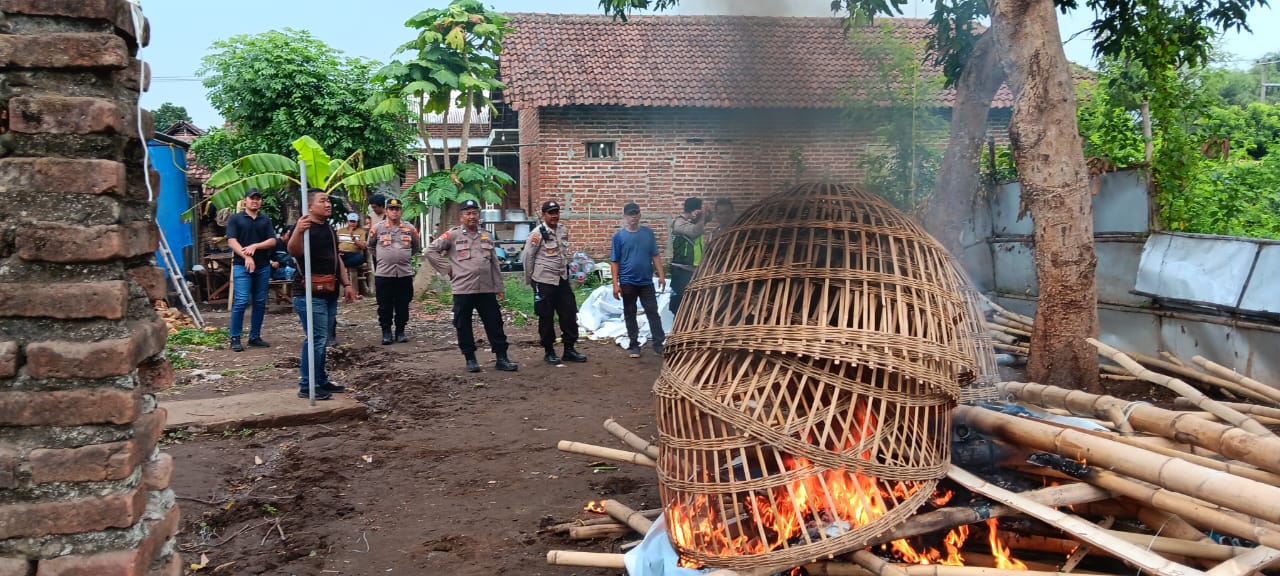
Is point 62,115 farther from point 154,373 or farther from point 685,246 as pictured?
point 685,246

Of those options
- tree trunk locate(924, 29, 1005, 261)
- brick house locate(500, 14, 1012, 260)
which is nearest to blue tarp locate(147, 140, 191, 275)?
brick house locate(500, 14, 1012, 260)

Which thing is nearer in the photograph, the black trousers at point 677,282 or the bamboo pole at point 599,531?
the bamboo pole at point 599,531

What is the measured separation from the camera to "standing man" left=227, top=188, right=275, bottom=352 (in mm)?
9781

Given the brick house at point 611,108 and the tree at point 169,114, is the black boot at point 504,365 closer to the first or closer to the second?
the brick house at point 611,108

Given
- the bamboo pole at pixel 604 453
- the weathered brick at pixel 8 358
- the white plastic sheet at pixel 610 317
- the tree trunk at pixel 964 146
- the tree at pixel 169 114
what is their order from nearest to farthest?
the weathered brick at pixel 8 358 → the bamboo pole at pixel 604 453 → the tree trunk at pixel 964 146 → the white plastic sheet at pixel 610 317 → the tree at pixel 169 114

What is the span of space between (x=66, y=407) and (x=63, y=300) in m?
0.35

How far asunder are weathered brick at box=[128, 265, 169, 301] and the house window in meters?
13.9

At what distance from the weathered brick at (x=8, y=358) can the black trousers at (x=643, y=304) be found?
7.10 metres

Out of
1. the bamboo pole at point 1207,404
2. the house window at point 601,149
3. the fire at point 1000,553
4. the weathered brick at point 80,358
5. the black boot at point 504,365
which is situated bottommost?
the black boot at point 504,365

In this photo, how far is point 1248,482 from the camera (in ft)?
9.20

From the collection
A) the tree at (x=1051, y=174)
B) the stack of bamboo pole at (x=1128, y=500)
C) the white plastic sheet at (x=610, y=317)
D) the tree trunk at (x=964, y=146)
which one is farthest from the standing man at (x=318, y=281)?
the tree trunk at (x=964, y=146)

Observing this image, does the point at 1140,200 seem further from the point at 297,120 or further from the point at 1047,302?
the point at 297,120

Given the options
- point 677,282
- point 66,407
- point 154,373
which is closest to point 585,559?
point 154,373

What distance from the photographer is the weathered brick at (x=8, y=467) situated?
2.74m
